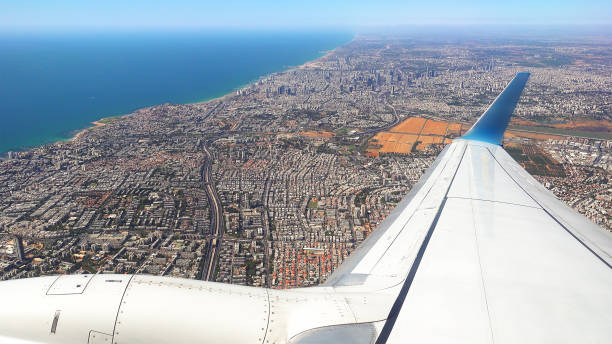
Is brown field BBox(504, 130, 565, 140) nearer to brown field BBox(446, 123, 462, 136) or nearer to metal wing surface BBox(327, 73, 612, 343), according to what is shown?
brown field BBox(446, 123, 462, 136)

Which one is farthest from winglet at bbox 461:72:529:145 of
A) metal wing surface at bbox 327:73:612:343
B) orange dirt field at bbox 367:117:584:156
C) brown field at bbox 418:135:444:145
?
brown field at bbox 418:135:444:145

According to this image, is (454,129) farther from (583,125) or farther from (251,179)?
(251,179)

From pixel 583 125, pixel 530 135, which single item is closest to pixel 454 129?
pixel 530 135

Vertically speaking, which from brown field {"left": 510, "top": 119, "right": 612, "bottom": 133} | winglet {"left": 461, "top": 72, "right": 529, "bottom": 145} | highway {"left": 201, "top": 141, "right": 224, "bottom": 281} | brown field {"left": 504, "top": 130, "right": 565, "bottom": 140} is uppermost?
winglet {"left": 461, "top": 72, "right": 529, "bottom": 145}

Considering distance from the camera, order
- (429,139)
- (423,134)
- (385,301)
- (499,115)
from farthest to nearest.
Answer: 1. (423,134)
2. (429,139)
3. (499,115)
4. (385,301)

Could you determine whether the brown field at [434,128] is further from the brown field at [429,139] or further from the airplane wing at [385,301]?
the airplane wing at [385,301]

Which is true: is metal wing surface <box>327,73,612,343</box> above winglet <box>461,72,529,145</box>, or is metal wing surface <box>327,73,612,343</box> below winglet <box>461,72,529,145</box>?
below
